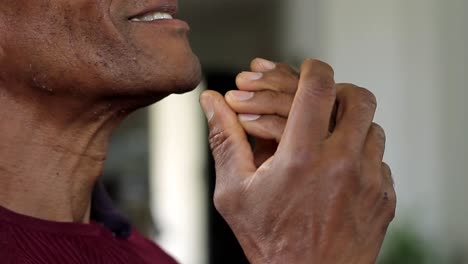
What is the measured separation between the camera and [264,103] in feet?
4.06

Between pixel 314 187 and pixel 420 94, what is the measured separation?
8.78ft

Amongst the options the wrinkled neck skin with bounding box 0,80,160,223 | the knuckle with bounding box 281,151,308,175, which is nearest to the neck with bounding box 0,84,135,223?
the wrinkled neck skin with bounding box 0,80,160,223

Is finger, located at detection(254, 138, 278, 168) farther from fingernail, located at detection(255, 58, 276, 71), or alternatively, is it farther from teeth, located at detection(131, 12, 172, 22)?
teeth, located at detection(131, 12, 172, 22)

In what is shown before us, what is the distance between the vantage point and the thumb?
4.03ft

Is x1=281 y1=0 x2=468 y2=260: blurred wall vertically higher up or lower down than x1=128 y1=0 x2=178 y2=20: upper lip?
lower down

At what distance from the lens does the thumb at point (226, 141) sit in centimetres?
123

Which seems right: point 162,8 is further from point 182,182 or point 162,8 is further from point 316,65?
point 182,182

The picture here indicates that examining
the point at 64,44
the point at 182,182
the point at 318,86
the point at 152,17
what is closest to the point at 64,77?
the point at 64,44

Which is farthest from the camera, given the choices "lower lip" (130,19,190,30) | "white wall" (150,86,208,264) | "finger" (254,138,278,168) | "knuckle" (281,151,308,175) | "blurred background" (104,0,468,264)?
"white wall" (150,86,208,264)

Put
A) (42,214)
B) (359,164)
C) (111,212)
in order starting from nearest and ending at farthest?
(359,164) < (42,214) < (111,212)

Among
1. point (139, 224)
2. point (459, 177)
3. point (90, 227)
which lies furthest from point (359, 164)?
point (139, 224)

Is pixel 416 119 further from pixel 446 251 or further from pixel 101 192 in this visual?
pixel 101 192

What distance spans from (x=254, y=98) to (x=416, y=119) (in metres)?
2.67

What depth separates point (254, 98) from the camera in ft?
4.08
